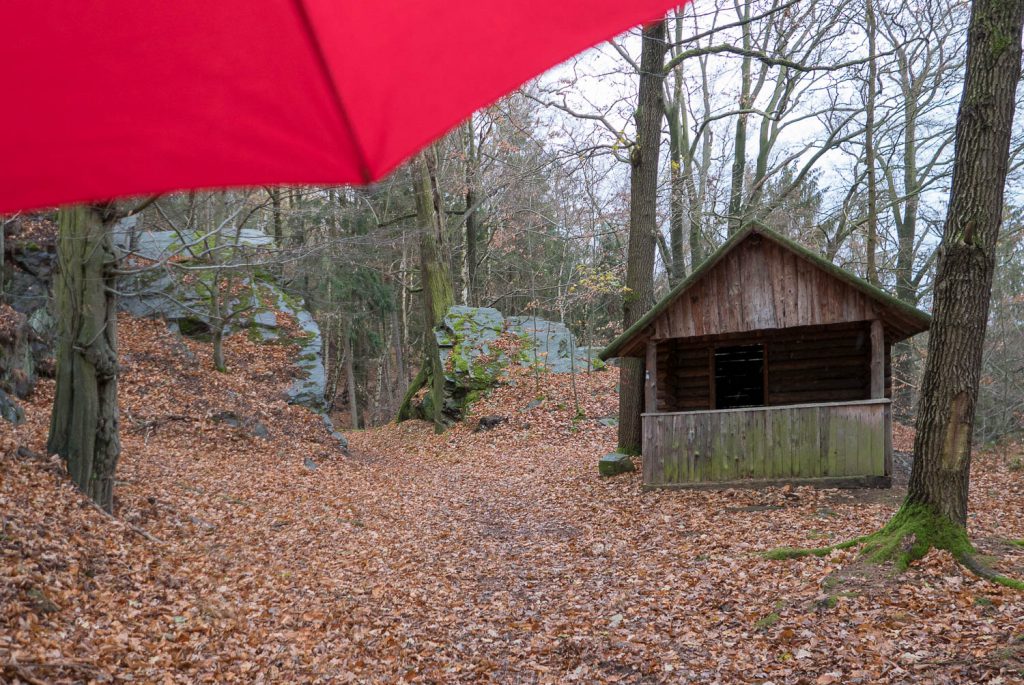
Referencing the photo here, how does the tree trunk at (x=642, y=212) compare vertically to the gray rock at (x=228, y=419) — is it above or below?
above

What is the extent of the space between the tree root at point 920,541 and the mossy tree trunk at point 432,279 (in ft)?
54.3

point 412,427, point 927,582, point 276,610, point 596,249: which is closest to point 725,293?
point 927,582

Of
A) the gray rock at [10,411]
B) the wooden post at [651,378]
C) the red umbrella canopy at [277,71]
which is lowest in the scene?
the gray rock at [10,411]

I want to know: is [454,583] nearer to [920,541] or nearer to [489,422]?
[920,541]

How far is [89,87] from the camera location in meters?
1.52

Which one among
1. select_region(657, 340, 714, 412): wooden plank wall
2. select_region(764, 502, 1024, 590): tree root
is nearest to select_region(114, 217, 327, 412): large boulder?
select_region(657, 340, 714, 412): wooden plank wall

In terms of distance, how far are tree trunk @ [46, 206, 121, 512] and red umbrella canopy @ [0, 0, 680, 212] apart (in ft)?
27.2

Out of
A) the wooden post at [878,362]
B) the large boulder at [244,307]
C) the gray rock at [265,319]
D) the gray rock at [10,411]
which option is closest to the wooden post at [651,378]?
the wooden post at [878,362]

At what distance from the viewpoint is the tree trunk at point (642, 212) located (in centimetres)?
1382

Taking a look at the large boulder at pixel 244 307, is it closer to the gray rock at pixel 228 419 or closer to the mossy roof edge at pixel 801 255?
the gray rock at pixel 228 419

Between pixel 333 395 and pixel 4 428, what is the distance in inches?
936

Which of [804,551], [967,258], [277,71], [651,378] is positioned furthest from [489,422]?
[277,71]

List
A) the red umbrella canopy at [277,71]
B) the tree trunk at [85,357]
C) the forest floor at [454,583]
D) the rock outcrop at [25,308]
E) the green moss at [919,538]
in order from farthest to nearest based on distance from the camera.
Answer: the rock outcrop at [25,308] → the tree trunk at [85,357] → the green moss at [919,538] → the forest floor at [454,583] → the red umbrella canopy at [277,71]

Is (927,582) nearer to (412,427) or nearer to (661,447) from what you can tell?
(661,447)
